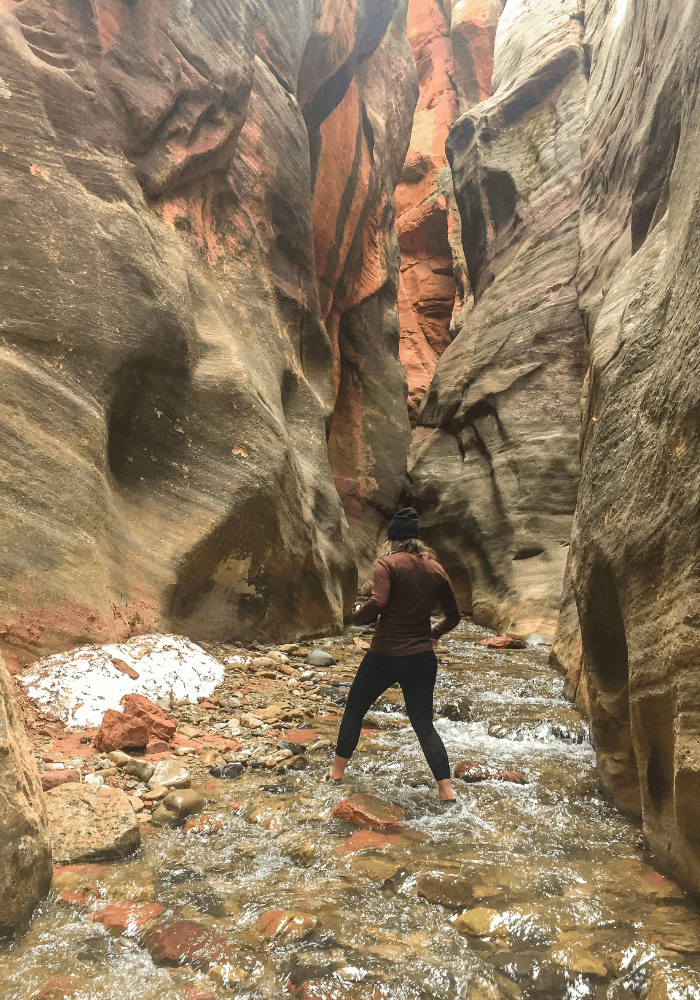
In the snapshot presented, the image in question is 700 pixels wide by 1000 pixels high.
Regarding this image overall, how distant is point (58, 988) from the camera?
1.90 metres

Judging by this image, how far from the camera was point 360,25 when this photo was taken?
17938 mm

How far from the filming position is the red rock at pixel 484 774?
4191 mm

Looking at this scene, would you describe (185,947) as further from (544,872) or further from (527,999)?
(544,872)

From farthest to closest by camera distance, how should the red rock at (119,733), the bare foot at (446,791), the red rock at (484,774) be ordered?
the red rock at (484,774)
the red rock at (119,733)
the bare foot at (446,791)

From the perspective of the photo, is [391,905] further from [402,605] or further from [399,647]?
[402,605]

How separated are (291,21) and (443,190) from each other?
18343mm

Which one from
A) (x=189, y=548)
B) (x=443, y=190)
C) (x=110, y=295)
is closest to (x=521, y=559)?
(x=189, y=548)

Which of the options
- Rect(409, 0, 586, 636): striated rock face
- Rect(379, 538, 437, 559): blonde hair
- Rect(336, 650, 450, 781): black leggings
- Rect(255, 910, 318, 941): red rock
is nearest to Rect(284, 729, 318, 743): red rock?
Rect(336, 650, 450, 781): black leggings

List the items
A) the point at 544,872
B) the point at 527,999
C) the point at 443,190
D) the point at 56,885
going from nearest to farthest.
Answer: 1. the point at 527,999
2. the point at 56,885
3. the point at 544,872
4. the point at 443,190

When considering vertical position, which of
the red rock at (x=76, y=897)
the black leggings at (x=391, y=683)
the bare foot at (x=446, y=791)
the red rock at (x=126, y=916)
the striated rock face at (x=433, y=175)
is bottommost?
the red rock at (x=76, y=897)

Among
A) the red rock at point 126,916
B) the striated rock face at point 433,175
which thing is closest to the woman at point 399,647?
the red rock at point 126,916

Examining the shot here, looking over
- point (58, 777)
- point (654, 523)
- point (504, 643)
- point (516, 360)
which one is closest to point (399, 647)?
point (654, 523)

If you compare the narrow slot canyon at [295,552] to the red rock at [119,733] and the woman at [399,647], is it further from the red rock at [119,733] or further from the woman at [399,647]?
the woman at [399,647]

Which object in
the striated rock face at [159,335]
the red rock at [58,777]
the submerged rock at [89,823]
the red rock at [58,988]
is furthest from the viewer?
the striated rock face at [159,335]
